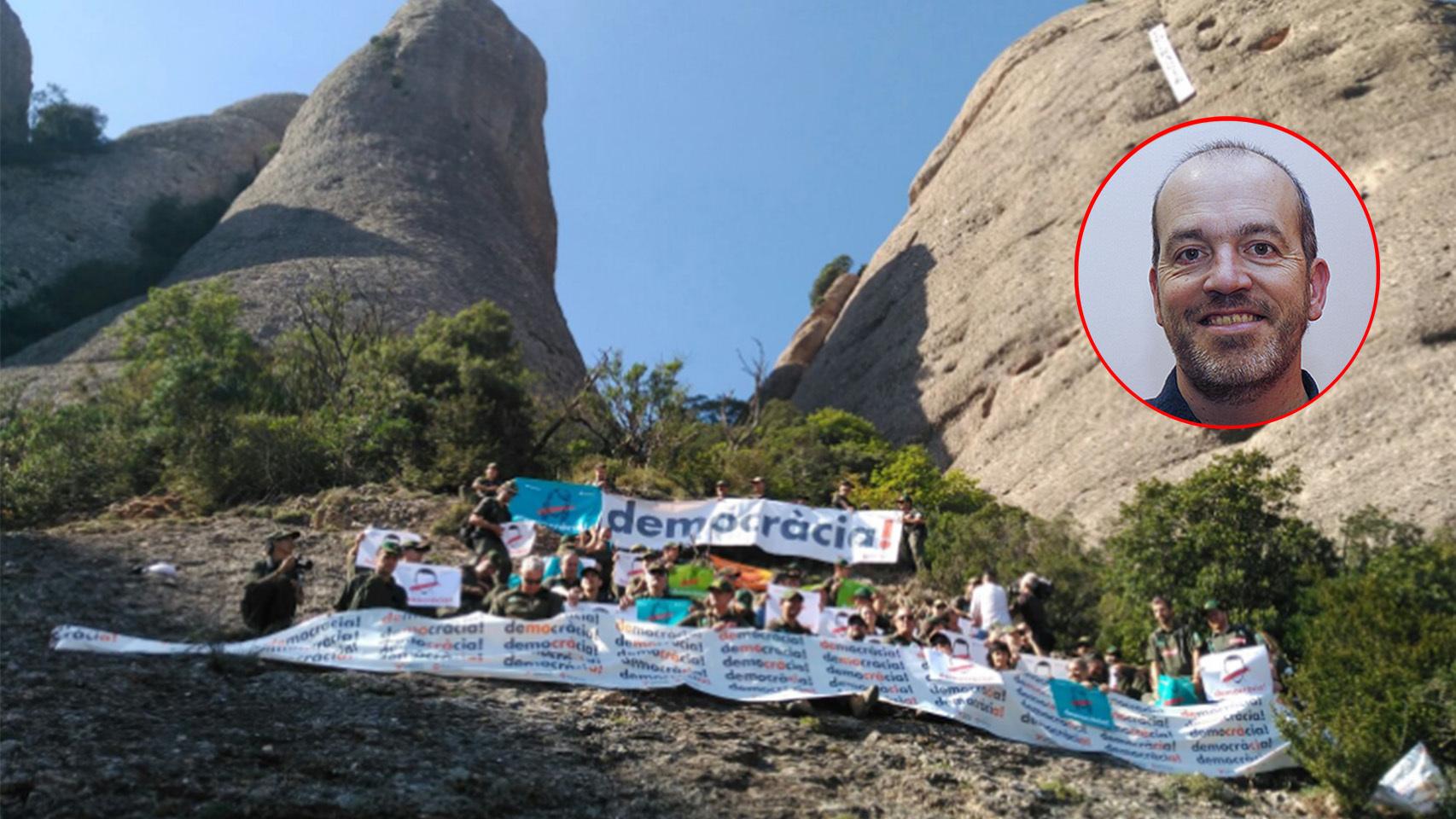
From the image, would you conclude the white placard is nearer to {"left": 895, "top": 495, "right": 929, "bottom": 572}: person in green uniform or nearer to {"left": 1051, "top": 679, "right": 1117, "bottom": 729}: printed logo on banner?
{"left": 895, "top": 495, "right": 929, "bottom": 572}: person in green uniform

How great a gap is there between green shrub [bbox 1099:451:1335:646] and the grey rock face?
49962 millimetres

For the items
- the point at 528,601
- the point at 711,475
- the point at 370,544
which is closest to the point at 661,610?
the point at 528,601

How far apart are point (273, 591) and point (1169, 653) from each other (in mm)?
7390

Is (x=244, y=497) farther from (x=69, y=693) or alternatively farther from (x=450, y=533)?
(x=69, y=693)

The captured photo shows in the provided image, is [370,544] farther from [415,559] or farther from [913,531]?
[913,531]

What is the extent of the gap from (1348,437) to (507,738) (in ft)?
52.5

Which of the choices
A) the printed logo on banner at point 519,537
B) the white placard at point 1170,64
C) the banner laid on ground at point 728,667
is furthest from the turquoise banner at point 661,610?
the white placard at point 1170,64

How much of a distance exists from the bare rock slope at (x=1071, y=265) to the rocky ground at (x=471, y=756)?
1125 centimetres

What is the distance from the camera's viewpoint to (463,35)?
5856 cm

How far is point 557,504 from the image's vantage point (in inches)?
680

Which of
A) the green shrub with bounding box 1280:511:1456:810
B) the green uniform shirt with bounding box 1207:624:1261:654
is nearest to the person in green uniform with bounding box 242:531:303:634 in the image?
the green uniform shirt with bounding box 1207:624:1261:654

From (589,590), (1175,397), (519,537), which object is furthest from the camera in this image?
(519,537)

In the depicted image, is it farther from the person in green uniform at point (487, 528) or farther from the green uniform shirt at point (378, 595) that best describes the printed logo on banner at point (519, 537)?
the green uniform shirt at point (378, 595)

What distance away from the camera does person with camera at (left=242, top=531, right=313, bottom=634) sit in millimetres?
11336
